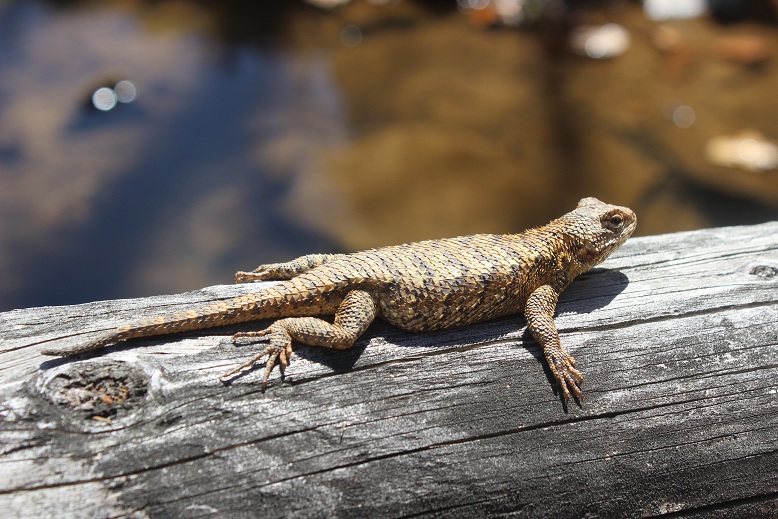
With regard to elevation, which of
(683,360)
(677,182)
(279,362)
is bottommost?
(677,182)

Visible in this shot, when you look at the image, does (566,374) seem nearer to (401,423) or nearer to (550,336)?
(550,336)

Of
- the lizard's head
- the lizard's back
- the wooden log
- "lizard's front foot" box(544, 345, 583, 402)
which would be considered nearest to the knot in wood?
the wooden log

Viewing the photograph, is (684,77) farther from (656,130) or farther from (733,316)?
(733,316)

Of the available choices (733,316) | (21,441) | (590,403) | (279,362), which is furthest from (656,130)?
(21,441)

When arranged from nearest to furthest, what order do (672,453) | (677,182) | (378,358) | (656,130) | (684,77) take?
(672,453)
(378,358)
(677,182)
(656,130)
(684,77)

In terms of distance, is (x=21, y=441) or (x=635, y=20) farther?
(x=635, y=20)

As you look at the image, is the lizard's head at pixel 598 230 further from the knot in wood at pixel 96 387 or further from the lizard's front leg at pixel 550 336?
the knot in wood at pixel 96 387

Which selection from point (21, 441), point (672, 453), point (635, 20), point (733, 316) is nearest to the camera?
point (21, 441)
